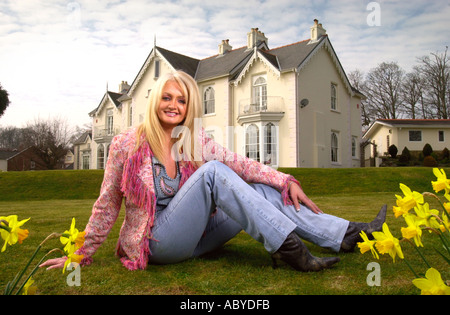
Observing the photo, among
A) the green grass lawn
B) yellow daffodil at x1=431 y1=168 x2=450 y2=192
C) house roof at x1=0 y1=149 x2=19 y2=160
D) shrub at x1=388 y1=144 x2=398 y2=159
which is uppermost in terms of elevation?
house roof at x1=0 y1=149 x2=19 y2=160

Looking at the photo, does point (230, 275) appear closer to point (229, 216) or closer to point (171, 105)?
point (229, 216)

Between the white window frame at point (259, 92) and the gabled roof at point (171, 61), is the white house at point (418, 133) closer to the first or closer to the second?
the white window frame at point (259, 92)

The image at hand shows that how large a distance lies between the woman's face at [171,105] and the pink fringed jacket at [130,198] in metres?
0.24

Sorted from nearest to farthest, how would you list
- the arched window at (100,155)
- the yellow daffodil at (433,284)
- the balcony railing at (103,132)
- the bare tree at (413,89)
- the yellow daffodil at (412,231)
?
the yellow daffodil at (433,284) → the yellow daffodil at (412,231) → the bare tree at (413,89) → the balcony railing at (103,132) → the arched window at (100,155)

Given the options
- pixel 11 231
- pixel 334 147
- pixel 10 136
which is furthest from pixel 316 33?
Result: pixel 10 136

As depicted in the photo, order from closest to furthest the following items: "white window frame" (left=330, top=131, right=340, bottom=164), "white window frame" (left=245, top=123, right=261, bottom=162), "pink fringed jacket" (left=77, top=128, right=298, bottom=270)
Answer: "pink fringed jacket" (left=77, top=128, right=298, bottom=270) < "white window frame" (left=245, top=123, right=261, bottom=162) < "white window frame" (left=330, top=131, right=340, bottom=164)

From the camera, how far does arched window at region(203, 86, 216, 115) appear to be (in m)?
20.1

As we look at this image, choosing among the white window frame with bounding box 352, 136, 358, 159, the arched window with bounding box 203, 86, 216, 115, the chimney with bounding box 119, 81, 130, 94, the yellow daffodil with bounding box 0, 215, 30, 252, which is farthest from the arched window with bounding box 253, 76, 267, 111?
the yellow daffodil with bounding box 0, 215, 30, 252

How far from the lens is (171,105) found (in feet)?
8.17

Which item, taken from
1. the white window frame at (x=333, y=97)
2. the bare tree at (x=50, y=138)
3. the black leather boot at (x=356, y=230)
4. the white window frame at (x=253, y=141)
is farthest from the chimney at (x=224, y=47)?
the black leather boot at (x=356, y=230)

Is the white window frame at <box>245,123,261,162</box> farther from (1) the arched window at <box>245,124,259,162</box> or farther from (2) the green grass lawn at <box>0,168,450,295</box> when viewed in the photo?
(2) the green grass lawn at <box>0,168,450,295</box>

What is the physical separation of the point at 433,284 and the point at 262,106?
17.9 metres

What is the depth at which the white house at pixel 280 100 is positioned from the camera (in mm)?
17969

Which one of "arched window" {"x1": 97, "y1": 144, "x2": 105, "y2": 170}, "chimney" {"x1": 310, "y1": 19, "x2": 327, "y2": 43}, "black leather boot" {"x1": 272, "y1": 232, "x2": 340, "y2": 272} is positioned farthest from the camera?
"arched window" {"x1": 97, "y1": 144, "x2": 105, "y2": 170}
